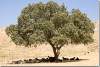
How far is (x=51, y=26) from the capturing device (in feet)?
138

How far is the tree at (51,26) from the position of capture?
138ft

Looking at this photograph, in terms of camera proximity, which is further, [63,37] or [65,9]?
[65,9]

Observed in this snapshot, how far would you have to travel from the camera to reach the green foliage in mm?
42125

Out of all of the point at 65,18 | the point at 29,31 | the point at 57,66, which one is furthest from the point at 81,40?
the point at 57,66

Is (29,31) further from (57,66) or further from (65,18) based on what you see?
(57,66)

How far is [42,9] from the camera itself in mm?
44062

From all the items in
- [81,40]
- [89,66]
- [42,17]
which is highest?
[42,17]

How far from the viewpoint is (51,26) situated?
138 feet

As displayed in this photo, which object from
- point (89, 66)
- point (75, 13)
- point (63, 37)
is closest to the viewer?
point (89, 66)

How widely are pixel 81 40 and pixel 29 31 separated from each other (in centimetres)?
719

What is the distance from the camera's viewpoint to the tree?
42125mm

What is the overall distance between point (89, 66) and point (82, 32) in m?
11.5

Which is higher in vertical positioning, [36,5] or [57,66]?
[36,5]

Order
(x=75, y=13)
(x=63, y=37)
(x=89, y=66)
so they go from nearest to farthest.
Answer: (x=89, y=66) < (x=63, y=37) < (x=75, y=13)
